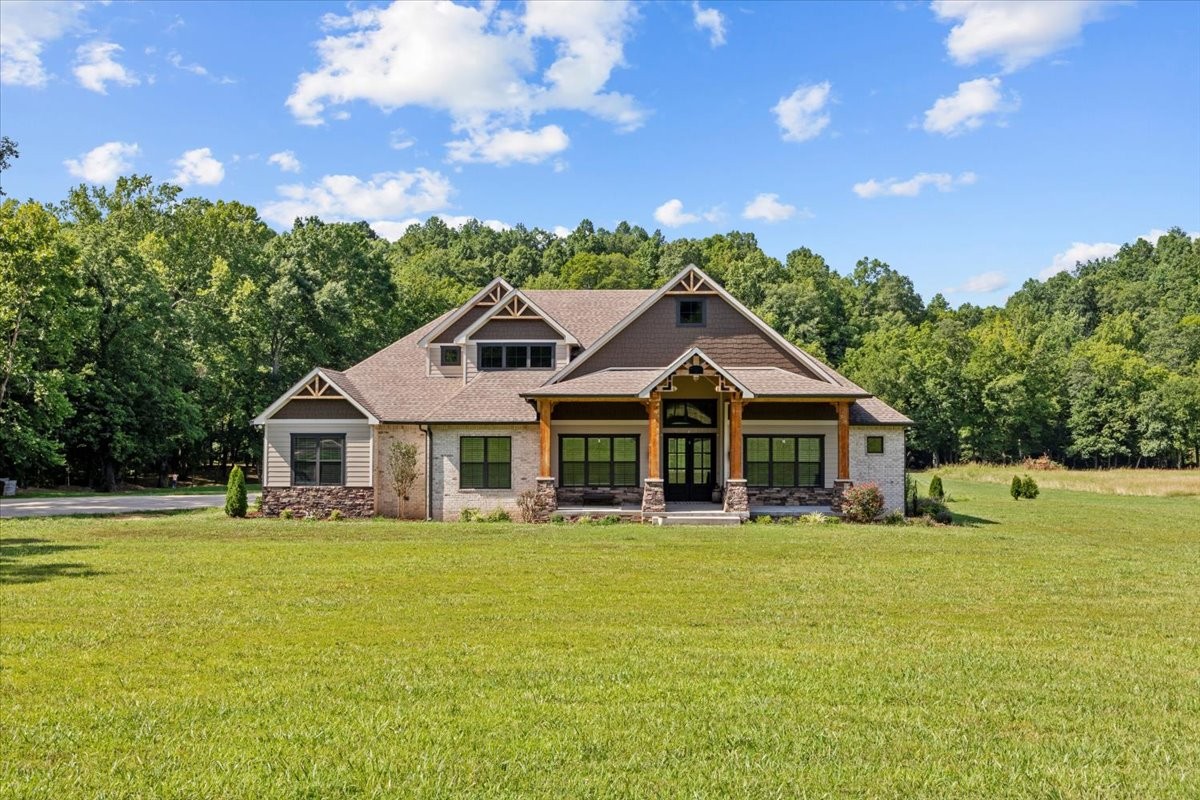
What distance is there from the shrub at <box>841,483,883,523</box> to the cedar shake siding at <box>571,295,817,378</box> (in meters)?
4.36

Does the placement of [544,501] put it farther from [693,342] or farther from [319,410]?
[319,410]

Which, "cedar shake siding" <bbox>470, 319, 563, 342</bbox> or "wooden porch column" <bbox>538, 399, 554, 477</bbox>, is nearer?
"wooden porch column" <bbox>538, 399, 554, 477</bbox>

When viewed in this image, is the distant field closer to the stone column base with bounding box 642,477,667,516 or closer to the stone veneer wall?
the stone veneer wall

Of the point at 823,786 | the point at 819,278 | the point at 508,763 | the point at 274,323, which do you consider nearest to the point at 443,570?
the point at 508,763

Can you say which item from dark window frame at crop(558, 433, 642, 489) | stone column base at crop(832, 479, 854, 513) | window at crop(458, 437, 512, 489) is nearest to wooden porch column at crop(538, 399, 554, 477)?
window at crop(458, 437, 512, 489)

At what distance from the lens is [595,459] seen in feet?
89.1

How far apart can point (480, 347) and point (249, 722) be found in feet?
73.5

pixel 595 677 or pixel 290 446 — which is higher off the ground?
pixel 290 446

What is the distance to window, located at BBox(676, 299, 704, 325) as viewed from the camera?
1088 inches

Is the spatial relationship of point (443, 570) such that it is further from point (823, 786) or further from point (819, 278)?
point (819, 278)

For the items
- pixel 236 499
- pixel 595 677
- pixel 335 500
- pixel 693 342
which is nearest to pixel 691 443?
pixel 693 342

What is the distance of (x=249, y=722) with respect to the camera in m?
6.86

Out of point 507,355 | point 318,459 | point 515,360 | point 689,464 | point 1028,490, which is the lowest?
point 1028,490

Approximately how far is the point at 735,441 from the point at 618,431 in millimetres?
3807
